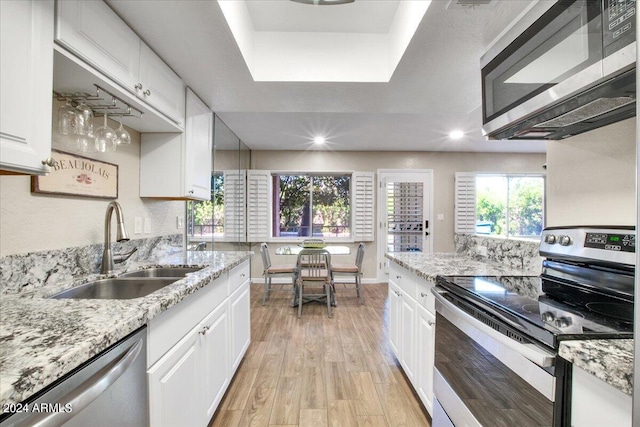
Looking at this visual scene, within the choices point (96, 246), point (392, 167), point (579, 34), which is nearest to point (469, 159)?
point (392, 167)

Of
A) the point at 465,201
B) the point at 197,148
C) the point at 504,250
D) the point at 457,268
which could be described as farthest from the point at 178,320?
the point at 465,201

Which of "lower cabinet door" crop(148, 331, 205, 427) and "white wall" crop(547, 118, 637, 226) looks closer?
"lower cabinet door" crop(148, 331, 205, 427)

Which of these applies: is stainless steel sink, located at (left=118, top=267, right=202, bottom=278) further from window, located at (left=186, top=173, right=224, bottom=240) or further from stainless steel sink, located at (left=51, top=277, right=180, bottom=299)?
window, located at (left=186, top=173, right=224, bottom=240)

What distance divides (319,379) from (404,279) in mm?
982

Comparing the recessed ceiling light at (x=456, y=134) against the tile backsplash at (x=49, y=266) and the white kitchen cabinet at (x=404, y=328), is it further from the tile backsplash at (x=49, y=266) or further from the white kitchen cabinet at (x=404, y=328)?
the tile backsplash at (x=49, y=266)

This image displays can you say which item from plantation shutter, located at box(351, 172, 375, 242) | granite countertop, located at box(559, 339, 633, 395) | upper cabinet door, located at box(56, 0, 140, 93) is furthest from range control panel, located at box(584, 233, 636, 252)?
plantation shutter, located at box(351, 172, 375, 242)

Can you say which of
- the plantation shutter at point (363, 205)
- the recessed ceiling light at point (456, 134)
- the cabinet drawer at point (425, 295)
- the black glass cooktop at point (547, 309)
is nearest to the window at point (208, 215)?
the cabinet drawer at point (425, 295)

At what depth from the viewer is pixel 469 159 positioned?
4.95m

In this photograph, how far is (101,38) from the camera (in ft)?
3.82

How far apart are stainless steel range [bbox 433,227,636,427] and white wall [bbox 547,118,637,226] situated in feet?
0.81

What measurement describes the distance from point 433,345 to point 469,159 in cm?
440

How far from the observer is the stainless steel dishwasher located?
1.86ft

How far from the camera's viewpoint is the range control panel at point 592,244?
0.93m

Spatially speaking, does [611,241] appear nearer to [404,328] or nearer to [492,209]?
[404,328]
